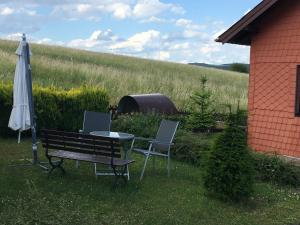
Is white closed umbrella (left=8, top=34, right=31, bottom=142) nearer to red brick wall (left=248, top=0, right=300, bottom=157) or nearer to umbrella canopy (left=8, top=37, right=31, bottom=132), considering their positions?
umbrella canopy (left=8, top=37, right=31, bottom=132)

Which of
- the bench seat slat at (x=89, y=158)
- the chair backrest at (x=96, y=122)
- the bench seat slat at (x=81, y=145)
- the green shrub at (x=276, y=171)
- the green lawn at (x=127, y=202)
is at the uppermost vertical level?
the chair backrest at (x=96, y=122)

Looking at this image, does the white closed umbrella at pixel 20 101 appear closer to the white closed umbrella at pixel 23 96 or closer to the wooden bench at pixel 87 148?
the white closed umbrella at pixel 23 96

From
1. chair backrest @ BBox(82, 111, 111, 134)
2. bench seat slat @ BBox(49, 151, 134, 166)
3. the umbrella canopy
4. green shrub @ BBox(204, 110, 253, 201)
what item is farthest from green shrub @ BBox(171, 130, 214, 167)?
the umbrella canopy

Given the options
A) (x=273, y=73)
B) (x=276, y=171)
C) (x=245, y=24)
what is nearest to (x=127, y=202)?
(x=276, y=171)

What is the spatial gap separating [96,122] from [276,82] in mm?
3963

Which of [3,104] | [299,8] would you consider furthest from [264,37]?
[3,104]

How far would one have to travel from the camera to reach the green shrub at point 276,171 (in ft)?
30.1

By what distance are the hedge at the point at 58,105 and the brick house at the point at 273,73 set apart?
16.0 ft

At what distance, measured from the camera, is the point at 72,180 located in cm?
860

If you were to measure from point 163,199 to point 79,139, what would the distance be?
1763 millimetres

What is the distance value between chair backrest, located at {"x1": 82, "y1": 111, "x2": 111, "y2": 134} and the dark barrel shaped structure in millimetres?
4581

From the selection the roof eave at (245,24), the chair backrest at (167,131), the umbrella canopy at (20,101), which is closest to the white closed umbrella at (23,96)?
the umbrella canopy at (20,101)

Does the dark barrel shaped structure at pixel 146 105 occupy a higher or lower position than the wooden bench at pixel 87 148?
higher

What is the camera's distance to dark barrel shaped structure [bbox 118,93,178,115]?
51.8ft
